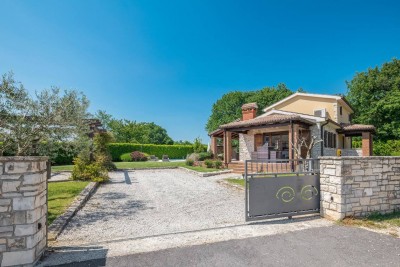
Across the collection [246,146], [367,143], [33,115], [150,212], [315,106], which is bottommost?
[150,212]

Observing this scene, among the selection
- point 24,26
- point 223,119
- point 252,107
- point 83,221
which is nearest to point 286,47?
point 252,107

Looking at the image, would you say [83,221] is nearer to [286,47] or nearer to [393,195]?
[393,195]

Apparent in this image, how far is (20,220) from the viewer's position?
3.52m

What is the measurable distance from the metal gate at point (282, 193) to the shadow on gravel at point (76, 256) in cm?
343

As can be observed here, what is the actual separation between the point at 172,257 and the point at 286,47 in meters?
23.7

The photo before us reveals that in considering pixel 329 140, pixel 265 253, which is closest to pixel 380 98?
pixel 329 140

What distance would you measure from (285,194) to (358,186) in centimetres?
194

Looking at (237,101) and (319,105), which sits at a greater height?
(237,101)

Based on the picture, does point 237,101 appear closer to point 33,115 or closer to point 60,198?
point 60,198

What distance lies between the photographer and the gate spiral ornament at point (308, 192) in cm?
626

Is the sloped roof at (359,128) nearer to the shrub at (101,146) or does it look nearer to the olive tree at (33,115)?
the shrub at (101,146)

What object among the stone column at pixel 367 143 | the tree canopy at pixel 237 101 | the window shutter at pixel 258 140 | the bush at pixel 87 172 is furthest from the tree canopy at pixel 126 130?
the stone column at pixel 367 143

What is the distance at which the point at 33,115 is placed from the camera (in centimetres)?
717

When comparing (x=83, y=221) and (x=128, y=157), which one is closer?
(x=83, y=221)
